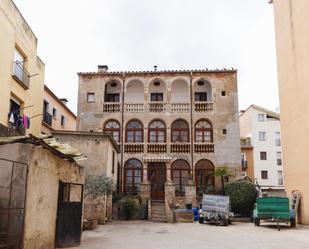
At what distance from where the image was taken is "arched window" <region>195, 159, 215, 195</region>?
2867cm

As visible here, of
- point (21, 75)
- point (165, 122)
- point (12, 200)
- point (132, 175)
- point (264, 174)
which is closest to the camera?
point (12, 200)

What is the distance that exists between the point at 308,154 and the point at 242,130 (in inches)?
1267

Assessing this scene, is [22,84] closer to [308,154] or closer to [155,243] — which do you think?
[155,243]

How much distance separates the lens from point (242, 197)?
24422mm

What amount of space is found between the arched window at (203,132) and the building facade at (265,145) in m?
17.7

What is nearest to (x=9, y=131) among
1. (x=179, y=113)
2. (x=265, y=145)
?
(x=179, y=113)

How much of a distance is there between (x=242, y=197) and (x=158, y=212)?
5823 millimetres

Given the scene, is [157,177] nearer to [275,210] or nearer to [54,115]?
[54,115]

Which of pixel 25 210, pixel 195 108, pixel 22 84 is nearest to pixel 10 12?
pixel 22 84

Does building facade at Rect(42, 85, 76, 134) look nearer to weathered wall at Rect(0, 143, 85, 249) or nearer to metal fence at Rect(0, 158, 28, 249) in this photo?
weathered wall at Rect(0, 143, 85, 249)

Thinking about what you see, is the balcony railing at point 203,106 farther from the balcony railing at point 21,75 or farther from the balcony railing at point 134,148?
the balcony railing at point 21,75

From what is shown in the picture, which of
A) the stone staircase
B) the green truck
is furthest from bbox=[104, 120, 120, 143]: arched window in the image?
the green truck

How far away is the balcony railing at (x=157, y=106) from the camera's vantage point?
30.5 meters

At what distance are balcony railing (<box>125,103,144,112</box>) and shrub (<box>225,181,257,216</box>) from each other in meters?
10.2
